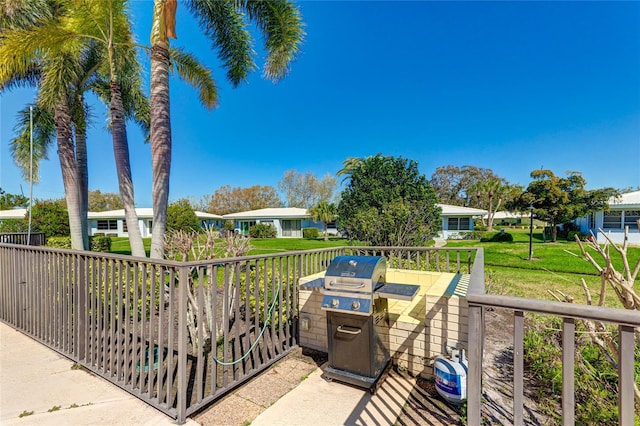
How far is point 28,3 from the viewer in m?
7.43

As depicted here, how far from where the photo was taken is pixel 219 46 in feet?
24.8

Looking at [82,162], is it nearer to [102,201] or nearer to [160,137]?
[160,137]

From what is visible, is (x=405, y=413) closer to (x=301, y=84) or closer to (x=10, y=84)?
(x=10, y=84)

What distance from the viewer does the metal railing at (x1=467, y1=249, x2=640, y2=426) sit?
40.7 inches

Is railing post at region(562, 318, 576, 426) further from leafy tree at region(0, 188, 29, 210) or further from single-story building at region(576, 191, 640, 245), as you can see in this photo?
leafy tree at region(0, 188, 29, 210)

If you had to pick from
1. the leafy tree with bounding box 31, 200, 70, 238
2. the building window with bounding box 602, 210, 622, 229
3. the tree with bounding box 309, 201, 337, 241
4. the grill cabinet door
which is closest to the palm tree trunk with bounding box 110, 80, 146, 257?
the grill cabinet door

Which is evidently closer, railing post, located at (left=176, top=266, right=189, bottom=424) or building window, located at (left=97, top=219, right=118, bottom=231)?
railing post, located at (left=176, top=266, right=189, bottom=424)

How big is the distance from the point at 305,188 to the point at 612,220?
105 feet

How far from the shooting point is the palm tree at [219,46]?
18.5 ft

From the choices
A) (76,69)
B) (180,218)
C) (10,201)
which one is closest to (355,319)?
(76,69)

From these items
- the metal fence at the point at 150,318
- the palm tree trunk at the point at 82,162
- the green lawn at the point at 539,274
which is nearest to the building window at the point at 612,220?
the green lawn at the point at 539,274

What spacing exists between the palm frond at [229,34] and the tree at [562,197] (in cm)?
1830

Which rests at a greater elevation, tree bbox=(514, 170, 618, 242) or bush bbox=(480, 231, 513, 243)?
tree bbox=(514, 170, 618, 242)

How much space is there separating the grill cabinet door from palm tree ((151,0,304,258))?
4.25 metres
